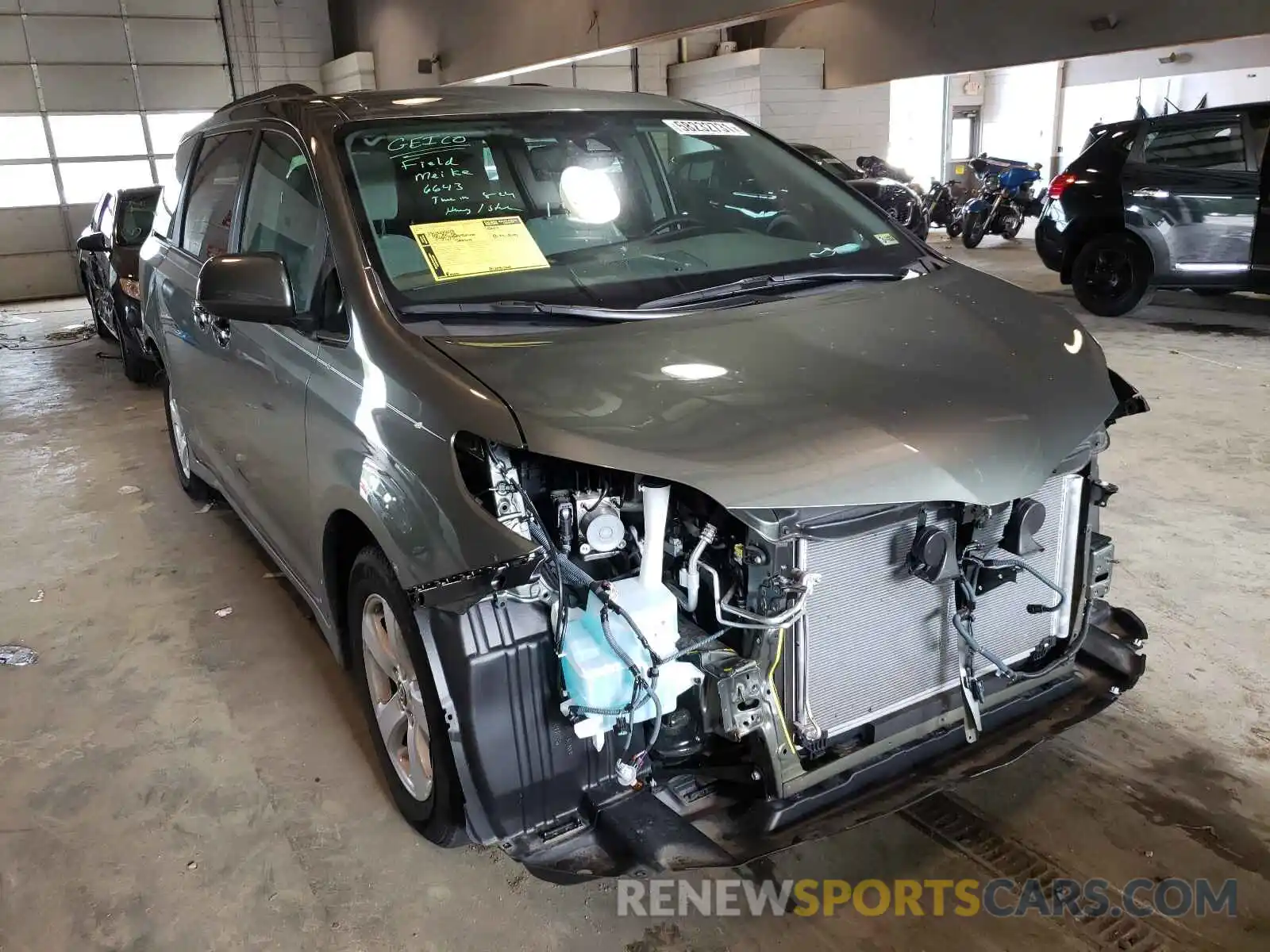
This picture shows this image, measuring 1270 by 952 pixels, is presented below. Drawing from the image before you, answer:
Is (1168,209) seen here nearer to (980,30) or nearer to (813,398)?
(980,30)

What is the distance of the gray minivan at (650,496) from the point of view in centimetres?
168

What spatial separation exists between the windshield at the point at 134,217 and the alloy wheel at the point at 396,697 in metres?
6.01

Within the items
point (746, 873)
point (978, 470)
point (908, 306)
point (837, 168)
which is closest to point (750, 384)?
point (978, 470)

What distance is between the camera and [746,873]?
6.93 ft

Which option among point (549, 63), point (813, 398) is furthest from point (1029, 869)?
point (549, 63)

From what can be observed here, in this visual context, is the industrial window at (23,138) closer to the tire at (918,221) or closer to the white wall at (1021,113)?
the tire at (918,221)

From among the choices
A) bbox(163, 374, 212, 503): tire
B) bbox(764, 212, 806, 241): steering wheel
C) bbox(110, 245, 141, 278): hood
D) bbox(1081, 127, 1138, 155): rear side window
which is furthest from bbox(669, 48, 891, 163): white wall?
bbox(764, 212, 806, 241): steering wheel

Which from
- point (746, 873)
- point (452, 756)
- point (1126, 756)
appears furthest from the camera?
point (1126, 756)

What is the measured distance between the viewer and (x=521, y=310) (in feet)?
6.68

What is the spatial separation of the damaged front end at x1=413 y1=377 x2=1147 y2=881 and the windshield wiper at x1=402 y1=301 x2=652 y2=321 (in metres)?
0.40

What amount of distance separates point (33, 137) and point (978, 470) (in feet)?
49.2

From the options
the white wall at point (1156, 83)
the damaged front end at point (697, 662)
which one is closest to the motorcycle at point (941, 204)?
the white wall at point (1156, 83)

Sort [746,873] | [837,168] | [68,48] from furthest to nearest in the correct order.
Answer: [68,48], [837,168], [746,873]

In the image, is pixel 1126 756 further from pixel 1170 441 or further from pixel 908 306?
pixel 1170 441
